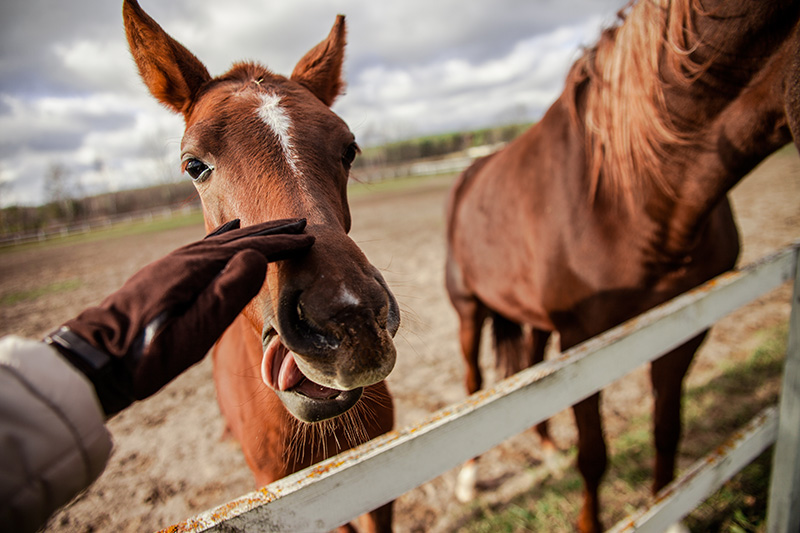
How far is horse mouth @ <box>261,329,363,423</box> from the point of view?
103 cm

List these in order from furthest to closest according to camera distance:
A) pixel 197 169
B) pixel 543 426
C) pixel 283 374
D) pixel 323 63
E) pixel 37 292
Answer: pixel 37 292
pixel 543 426
pixel 323 63
pixel 197 169
pixel 283 374

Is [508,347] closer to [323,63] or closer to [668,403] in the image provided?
[668,403]

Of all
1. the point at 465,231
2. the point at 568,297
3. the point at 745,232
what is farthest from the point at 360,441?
the point at 745,232

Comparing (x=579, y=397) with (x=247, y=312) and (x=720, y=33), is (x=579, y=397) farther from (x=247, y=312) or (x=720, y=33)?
(x=720, y=33)

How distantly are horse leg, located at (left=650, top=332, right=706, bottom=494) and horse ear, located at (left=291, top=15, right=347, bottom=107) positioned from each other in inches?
97.6

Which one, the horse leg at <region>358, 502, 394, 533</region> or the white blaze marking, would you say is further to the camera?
the horse leg at <region>358, 502, 394, 533</region>

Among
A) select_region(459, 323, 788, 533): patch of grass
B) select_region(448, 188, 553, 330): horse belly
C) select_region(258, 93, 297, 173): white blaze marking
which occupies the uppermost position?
select_region(258, 93, 297, 173): white blaze marking

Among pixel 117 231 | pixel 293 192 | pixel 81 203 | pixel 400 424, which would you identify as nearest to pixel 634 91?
pixel 293 192

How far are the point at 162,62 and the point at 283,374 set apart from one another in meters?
→ 1.31

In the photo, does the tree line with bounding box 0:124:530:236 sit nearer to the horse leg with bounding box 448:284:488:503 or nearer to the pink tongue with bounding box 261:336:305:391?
the horse leg with bounding box 448:284:488:503

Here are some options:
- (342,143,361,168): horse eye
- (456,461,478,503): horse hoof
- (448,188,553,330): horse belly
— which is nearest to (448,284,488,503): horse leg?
(448,188,553,330): horse belly

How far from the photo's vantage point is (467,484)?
9.57 feet

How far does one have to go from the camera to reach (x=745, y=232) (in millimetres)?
7320

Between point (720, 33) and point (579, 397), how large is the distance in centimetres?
151
